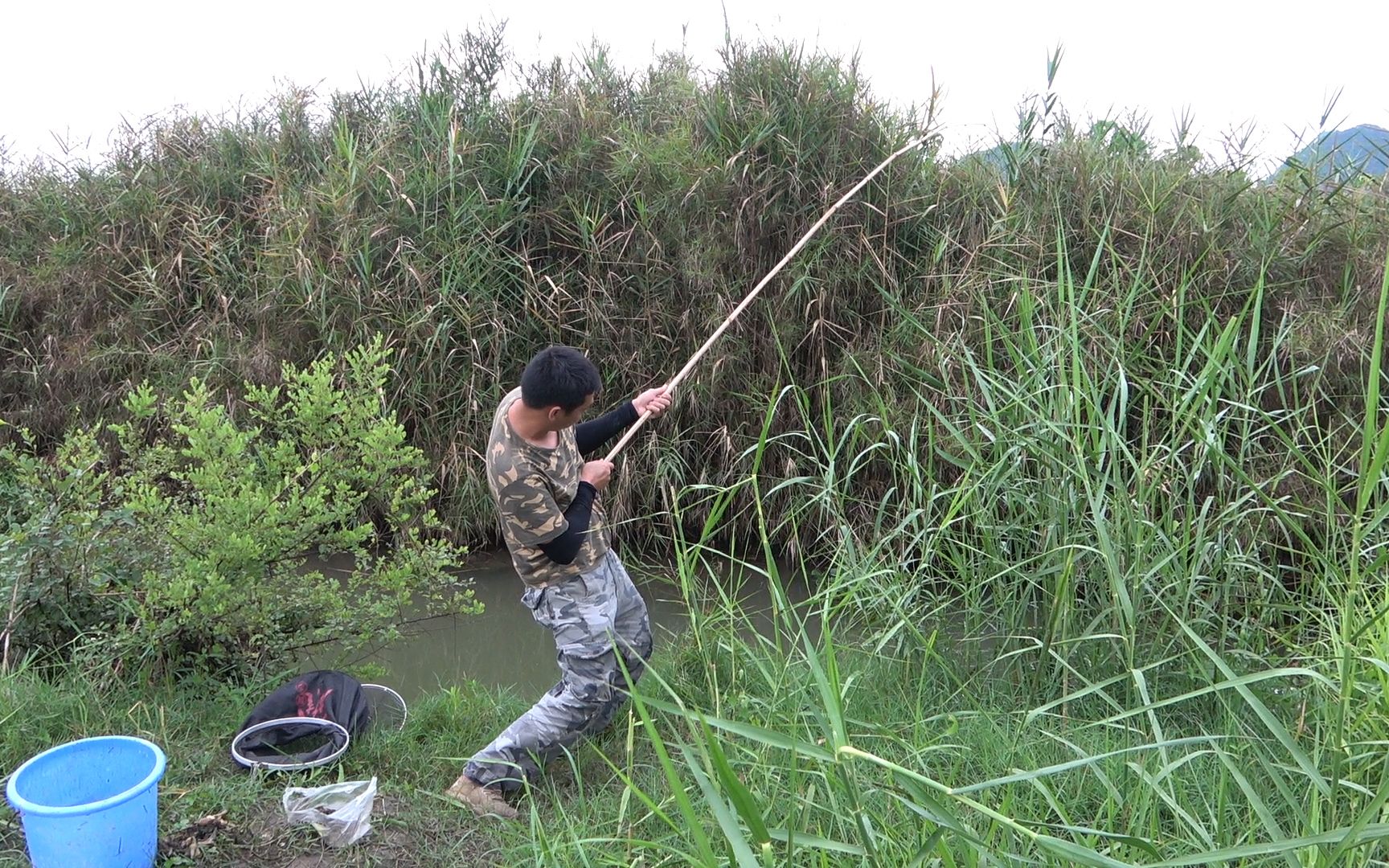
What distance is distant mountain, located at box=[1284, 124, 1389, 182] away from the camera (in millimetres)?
4477

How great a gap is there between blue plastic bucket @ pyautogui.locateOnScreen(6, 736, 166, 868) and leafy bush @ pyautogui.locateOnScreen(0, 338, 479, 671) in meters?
0.57

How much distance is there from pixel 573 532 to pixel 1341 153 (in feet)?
14.8

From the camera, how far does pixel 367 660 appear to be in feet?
12.8

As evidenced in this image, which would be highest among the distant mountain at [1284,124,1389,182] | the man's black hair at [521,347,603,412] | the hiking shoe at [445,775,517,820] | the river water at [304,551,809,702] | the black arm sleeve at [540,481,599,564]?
the distant mountain at [1284,124,1389,182]

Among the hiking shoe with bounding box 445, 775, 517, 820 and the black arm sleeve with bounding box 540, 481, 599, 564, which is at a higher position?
the black arm sleeve with bounding box 540, 481, 599, 564

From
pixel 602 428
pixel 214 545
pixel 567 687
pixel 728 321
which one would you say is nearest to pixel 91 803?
pixel 214 545

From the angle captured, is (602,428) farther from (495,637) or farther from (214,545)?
(495,637)

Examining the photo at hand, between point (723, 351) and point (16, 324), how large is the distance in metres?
4.61

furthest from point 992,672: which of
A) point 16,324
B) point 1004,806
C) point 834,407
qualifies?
point 16,324

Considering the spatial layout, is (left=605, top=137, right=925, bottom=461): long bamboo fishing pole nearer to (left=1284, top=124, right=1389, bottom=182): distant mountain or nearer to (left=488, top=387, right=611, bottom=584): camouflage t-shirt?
(left=488, top=387, right=611, bottom=584): camouflage t-shirt

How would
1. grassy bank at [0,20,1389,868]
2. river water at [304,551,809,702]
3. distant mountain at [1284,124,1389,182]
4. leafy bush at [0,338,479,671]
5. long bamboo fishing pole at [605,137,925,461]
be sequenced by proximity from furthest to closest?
1. distant mountain at [1284,124,1389,182]
2. river water at [304,551,809,702]
3. long bamboo fishing pole at [605,137,925,461]
4. leafy bush at [0,338,479,671]
5. grassy bank at [0,20,1389,868]

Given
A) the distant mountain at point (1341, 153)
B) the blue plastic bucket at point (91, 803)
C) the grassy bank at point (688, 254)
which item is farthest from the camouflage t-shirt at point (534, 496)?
the distant mountain at point (1341, 153)

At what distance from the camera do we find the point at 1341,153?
4.82m

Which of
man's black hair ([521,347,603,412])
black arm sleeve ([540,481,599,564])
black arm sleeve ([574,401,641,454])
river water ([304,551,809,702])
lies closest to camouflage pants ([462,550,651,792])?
black arm sleeve ([540,481,599,564])
